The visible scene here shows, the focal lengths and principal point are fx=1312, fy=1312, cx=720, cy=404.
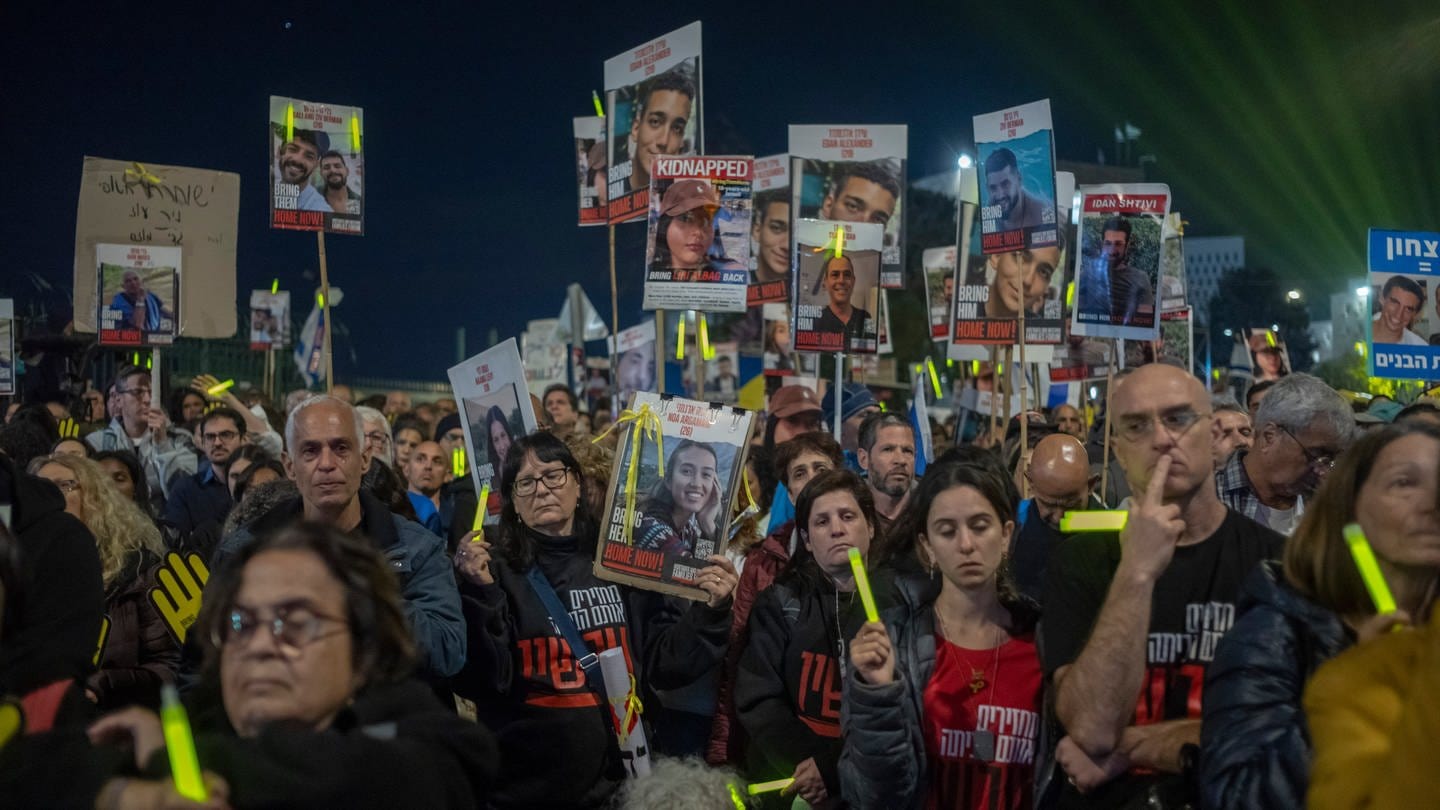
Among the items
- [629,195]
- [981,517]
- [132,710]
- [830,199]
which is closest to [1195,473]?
[981,517]

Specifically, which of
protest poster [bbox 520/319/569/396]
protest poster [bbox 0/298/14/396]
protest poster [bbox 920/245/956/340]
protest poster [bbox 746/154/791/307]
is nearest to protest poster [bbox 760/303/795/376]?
protest poster [bbox 920/245/956/340]

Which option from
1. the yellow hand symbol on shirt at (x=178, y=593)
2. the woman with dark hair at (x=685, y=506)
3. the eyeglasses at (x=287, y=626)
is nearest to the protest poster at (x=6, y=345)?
the yellow hand symbol on shirt at (x=178, y=593)

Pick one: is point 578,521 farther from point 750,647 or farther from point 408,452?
point 408,452

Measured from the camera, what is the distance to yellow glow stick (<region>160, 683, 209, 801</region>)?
2.01m

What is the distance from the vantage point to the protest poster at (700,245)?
25.8ft

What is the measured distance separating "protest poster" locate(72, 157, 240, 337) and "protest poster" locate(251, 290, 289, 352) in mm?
5979

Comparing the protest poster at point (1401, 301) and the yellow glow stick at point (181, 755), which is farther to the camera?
the protest poster at point (1401, 301)

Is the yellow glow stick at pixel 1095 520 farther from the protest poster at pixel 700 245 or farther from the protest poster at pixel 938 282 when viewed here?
the protest poster at pixel 938 282

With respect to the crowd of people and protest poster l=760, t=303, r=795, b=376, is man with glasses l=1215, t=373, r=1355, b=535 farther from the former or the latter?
protest poster l=760, t=303, r=795, b=376

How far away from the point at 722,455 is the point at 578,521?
29.2 inches

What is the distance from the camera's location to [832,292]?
954 cm

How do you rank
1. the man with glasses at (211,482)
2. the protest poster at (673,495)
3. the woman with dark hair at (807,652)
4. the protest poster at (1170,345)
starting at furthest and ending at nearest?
the protest poster at (1170,345)
the man with glasses at (211,482)
the protest poster at (673,495)
the woman with dark hair at (807,652)

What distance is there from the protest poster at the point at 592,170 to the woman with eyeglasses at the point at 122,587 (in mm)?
5570

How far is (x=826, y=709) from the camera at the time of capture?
4.69 meters
